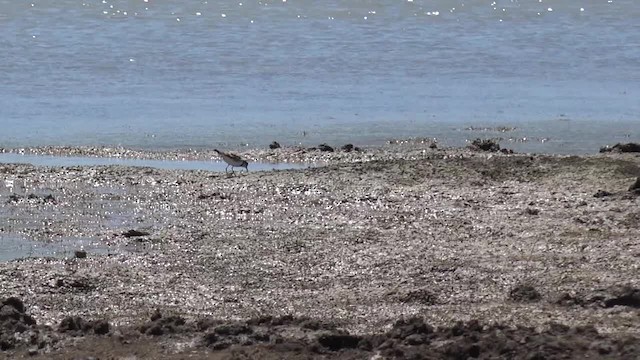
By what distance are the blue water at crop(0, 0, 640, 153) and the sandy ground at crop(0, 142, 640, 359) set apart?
407cm

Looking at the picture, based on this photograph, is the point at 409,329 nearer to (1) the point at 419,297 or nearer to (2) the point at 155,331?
(1) the point at 419,297

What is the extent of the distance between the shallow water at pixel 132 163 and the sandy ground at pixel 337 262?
0.83 meters

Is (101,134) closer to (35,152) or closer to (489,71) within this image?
(35,152)

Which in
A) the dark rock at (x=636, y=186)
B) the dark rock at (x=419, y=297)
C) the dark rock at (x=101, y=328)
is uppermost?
the dark rock at (x=636, y=186)

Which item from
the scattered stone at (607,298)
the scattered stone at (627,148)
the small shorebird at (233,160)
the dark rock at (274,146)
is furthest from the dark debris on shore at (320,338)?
the dark rock at (274,146)

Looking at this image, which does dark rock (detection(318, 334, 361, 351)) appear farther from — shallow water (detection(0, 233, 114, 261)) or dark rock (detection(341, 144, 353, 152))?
dark rock (detection(341, 144, 353, 152))

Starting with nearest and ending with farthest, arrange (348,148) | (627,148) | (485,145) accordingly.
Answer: (627,148)
(485,145)
(348,148)

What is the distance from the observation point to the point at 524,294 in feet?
35.7

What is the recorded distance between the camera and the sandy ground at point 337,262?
9.62 m

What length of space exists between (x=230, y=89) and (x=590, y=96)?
6252mm

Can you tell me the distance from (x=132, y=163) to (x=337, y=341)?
30.7 ft

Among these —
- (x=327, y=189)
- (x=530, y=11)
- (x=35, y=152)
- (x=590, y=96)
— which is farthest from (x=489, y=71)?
(x=530, y=11)

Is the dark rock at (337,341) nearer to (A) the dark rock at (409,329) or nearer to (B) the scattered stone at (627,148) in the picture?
(A) the dark rock at (409,329)

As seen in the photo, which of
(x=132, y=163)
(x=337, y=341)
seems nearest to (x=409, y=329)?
(x=337, y=341)
